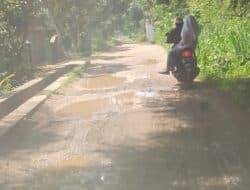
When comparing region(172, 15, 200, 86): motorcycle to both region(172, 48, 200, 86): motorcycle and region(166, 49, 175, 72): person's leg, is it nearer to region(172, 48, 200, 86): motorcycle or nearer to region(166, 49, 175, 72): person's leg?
region(172, 48, 200, 86): motorcycle

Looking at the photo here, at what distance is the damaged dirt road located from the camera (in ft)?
18.7

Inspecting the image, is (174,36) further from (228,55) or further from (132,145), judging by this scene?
(132,145)

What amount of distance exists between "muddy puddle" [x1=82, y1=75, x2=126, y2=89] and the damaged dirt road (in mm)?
2294

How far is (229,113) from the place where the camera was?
350 inches

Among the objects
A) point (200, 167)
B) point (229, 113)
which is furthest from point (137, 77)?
point (200, 167)

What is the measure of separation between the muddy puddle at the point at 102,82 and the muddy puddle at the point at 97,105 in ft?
7.42

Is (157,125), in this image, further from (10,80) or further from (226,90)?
(10,80)

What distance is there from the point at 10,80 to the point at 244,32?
8.00 meters

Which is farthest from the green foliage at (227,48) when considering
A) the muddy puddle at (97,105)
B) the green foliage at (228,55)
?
the muddy puddle at (97,105)

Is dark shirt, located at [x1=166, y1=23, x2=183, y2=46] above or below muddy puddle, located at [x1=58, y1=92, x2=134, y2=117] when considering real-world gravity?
above

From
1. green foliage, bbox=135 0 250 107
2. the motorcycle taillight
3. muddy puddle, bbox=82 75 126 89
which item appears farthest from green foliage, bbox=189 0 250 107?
muddy puddle, bbox=82 75 126 89

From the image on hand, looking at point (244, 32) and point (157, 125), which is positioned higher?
point (244, 32)

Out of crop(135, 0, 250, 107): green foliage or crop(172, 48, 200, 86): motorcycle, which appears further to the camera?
crop(172, 48, 200, 86): motorcycle

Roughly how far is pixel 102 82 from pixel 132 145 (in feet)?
26.4
